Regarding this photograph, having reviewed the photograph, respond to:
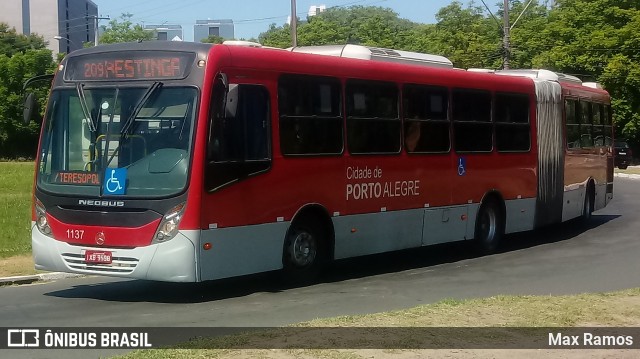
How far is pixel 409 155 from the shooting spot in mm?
15992

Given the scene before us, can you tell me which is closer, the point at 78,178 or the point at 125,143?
the point at 125,143

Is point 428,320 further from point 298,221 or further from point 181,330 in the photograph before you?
point 298,221

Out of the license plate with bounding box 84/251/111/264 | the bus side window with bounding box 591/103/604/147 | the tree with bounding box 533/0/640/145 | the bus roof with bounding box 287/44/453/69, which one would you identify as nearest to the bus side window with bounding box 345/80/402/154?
the bus roof with bounding box 287/44/453/69

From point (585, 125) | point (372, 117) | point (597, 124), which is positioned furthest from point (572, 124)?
point (372, 117)

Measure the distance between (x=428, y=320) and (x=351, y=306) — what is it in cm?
212

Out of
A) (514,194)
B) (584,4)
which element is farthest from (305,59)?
(584,4)

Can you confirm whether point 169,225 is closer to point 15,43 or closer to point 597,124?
point 597,124

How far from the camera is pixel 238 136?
12594 millimetres

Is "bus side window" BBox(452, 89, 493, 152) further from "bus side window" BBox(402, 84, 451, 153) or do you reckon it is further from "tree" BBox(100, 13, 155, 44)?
"tree" BBox(100, 13, 155, 44)

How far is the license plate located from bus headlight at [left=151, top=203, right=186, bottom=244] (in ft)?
2.07

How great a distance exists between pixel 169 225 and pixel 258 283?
264cm

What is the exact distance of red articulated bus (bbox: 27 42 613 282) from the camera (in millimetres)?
11969

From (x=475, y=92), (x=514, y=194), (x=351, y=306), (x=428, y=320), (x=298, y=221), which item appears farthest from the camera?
(x=514, y=194)

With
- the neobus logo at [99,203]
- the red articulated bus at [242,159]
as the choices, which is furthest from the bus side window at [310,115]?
the neobus logo at [99,203]
